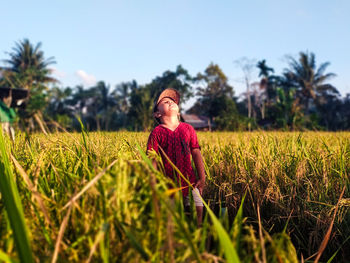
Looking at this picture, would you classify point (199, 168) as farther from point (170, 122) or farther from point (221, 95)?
point (221, 95)

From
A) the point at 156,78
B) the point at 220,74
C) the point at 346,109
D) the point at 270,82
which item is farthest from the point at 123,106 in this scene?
the point at 346,109

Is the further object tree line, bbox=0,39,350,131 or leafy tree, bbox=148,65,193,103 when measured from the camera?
leafy tree, bbox=148,65,193,103

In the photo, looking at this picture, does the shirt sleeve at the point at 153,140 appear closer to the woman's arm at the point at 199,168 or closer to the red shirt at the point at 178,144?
the red shirt at the point at 178,144

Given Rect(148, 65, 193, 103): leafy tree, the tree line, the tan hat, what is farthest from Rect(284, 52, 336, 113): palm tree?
the tan hat

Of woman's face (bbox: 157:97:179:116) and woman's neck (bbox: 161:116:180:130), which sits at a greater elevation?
woman's face (bbox: 157:97:179:116)

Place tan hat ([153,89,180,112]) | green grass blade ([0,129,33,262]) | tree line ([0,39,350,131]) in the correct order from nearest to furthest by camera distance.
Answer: green grass blade ([0,129,33,262])
tan hat ([153,89,180,112])
tree line ([0,39,350,131])

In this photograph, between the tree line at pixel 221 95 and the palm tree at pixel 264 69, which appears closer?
the tree line at pixel 221 95

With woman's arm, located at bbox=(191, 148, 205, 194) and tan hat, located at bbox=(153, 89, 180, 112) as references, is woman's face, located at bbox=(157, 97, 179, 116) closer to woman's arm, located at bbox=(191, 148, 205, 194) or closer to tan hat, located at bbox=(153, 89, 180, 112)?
tan hat, located at bbox=(153, 89, 180, 112)

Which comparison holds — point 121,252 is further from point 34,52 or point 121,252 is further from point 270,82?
point 270,82

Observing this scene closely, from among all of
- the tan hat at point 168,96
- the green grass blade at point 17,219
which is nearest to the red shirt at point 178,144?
the tan hat at point 168,96

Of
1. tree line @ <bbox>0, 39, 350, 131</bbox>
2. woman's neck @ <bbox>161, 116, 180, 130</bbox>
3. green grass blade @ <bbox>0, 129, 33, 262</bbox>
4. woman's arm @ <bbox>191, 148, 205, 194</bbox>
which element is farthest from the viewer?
tree line @ <bbox>0, 39, 350, 131</bbox>

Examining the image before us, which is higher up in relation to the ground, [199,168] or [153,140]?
[153,140]

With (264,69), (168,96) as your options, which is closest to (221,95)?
(264,69)

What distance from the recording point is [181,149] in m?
1.74
